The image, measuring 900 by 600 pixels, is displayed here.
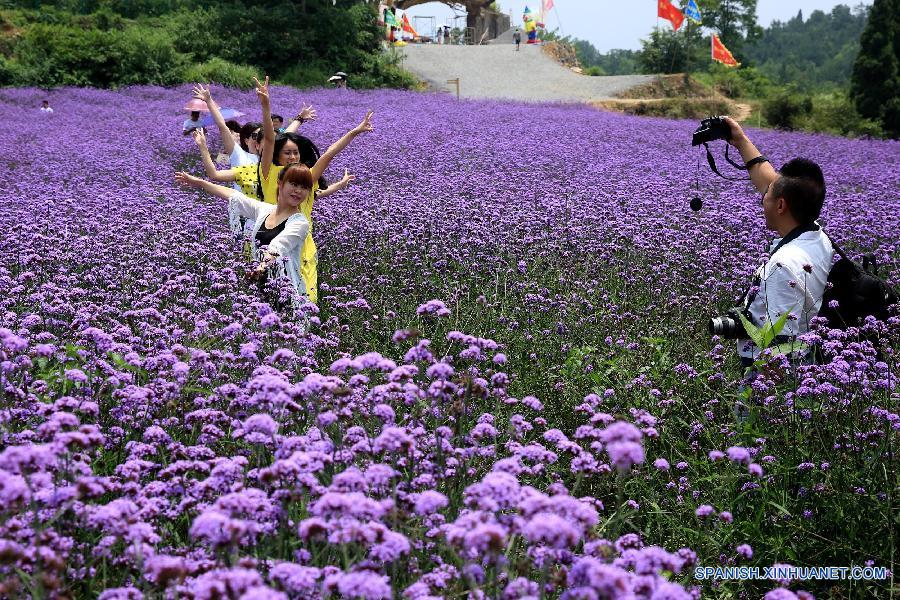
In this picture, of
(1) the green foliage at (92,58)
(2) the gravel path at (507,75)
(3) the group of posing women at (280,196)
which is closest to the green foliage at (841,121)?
(2) the gravel path at (507,75)

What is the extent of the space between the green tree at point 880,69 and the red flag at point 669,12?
20.3 feet

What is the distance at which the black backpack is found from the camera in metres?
3.76

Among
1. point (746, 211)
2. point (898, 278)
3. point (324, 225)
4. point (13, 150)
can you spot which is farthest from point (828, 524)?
point (13, 150)

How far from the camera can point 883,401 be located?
129 inches

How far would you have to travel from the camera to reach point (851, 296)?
150 inches

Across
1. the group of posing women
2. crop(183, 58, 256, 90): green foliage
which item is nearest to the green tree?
crop(183, 58, 256, 90): green foliage

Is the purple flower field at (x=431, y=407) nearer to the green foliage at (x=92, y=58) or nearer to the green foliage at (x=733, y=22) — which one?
the green foliage at (x=92, y=58)

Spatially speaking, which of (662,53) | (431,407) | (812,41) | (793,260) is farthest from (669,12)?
(812,41)

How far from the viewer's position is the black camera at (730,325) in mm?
3715

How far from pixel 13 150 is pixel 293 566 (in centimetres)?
1196

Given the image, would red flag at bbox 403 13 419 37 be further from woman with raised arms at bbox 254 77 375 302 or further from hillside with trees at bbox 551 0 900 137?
woman with raised arms at bbox 254 77 375 302

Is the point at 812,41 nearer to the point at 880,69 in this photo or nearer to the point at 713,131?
the point at 880,69

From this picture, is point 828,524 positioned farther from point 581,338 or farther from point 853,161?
point 853,161

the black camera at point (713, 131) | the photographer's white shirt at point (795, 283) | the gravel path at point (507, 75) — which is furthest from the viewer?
the gravel path at point (507, 75)
